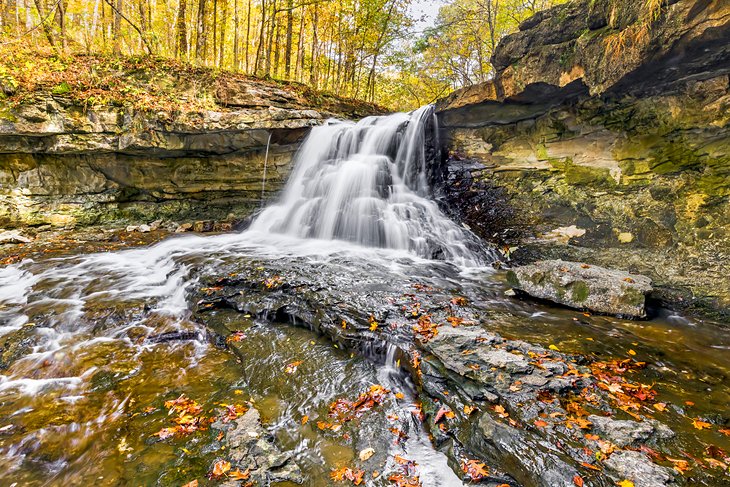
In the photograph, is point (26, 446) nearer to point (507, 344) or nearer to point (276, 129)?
point (507, 344)

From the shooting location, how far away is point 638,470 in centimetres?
197

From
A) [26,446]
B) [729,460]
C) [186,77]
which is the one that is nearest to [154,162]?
[186,77]

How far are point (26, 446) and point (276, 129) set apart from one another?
8.80 m

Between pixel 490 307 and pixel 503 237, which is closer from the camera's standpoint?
pixel 490 307

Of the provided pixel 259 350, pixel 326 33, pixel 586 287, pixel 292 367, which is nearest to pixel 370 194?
pixel 586 287

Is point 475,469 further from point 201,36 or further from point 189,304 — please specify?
point 201,36

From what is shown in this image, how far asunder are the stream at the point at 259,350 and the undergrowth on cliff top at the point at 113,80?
4463mm

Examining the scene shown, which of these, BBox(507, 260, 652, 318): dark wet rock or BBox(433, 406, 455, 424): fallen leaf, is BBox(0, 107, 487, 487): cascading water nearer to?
BBox(433, 406, 455, 424): fallen leaf

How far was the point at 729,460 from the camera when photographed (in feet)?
6.80

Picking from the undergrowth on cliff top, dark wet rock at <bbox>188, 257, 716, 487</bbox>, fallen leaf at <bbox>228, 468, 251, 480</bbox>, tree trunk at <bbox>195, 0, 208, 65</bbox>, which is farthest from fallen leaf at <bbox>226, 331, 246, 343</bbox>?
tree trunk at <bbox>195, 0, 208, 65</bbox>

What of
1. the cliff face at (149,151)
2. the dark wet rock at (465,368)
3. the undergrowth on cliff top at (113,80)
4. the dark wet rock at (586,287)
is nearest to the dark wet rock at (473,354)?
the dark wet rock at (465,368)

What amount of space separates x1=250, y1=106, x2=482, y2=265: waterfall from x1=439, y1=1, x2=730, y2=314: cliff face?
3.95ft

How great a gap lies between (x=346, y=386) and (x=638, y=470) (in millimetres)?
2380

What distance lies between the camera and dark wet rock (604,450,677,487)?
6.24ft
